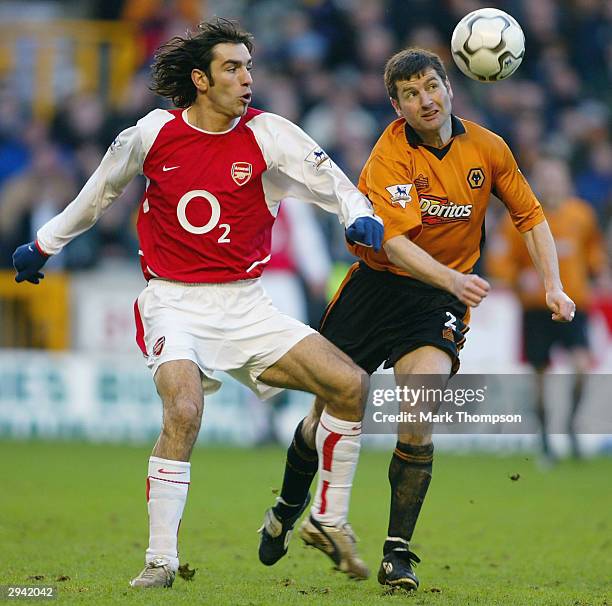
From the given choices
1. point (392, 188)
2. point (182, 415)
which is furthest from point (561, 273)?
point (182, 415)

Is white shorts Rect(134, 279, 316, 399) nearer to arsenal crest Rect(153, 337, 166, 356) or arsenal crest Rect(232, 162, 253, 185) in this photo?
arsenal crest Rect(153, 337, 166, 356)

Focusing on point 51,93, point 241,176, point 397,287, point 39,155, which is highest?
point 51,93

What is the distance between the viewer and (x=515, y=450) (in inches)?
529

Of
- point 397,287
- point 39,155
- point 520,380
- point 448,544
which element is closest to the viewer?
point 397,287

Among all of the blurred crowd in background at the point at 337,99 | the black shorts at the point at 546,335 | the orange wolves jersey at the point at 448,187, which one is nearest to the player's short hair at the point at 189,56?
the orange wolves jersey at the point at 448,187

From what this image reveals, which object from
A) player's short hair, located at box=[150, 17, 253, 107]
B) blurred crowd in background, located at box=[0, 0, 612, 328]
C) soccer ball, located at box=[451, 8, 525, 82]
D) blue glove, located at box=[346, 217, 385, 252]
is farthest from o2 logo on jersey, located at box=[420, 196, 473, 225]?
blurred crowd in background, located at box=[0, 0, 612, 328]

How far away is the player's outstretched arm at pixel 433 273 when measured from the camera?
5922 millimetres

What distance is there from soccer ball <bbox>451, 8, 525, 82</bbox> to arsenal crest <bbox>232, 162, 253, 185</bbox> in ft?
3.98

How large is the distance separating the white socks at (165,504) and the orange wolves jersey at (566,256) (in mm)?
6987

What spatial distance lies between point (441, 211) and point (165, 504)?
191 centimetres

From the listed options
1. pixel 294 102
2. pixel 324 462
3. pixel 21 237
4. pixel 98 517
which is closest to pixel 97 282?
pixel 21 237

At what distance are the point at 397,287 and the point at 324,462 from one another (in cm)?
95

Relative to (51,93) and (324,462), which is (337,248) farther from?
(324,462)

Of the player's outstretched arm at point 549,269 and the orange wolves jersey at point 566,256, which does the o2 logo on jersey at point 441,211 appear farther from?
the orange wolves jersey at point 566,256
